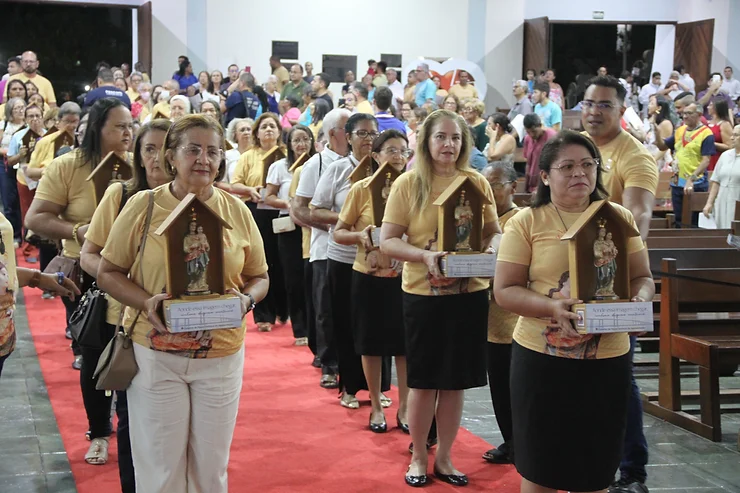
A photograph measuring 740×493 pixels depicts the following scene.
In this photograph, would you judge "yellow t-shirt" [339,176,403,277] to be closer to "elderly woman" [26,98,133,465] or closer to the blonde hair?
the blonde hair

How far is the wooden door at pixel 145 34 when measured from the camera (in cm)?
2112

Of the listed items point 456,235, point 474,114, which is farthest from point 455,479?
point 474,114

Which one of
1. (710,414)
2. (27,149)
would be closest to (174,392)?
(710,414)

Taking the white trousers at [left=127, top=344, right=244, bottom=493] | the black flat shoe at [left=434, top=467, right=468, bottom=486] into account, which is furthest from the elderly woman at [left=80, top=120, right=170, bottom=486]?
the black flat shoe at [left=434, top=467, right=468, bottom=486]

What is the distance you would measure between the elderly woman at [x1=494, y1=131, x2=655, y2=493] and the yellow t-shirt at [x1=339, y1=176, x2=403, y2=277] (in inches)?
76.7

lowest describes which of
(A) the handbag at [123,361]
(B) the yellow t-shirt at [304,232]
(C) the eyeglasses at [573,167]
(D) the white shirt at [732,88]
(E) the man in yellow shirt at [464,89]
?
(A) the handbag at [123,361]

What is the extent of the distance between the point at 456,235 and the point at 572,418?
3.99 ft

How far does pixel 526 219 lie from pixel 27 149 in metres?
8.20

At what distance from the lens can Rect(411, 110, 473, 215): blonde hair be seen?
187 inches

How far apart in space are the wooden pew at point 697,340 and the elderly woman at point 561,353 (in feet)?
7.73

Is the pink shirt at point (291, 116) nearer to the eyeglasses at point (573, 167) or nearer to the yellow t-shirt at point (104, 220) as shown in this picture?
the yellow t-shirt at point (104, 220)

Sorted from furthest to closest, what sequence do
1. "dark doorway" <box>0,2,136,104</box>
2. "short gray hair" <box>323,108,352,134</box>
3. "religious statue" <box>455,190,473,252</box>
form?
"dark doorway" <box>0,2,136,104</box> < "short gray hair" <box>323,108,352,134</box> < "religious statue" <box>455,190,473,252</box>

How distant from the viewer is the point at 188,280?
3293mm

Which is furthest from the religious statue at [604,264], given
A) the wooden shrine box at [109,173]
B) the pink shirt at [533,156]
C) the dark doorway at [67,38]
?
the dark doorway at [67,38]
